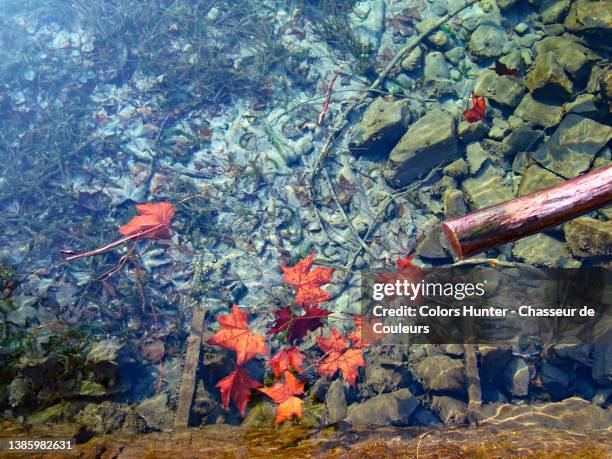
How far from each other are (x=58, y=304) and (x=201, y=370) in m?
2.30

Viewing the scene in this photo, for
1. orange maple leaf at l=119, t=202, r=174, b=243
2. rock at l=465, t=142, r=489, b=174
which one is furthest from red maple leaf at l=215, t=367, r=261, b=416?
rock at l=465, t=142, r=489, b=174

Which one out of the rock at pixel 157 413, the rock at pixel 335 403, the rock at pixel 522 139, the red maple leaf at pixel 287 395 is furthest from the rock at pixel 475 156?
the rock at pixel 157 413

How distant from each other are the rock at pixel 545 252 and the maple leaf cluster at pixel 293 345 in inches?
49.6

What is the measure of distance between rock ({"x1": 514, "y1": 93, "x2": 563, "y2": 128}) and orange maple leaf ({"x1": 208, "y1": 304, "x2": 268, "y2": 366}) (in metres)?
4.36

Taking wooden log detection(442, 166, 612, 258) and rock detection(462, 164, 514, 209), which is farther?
rock detection(462, 164, 514, 209)

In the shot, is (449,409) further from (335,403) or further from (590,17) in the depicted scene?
(590,17)

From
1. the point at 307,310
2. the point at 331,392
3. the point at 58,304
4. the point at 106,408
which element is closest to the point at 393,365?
the point at 331,392

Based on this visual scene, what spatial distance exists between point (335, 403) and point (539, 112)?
14.3 ft

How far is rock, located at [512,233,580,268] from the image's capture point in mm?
4461

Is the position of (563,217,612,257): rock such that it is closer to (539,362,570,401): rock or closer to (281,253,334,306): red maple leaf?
(539,362,570,401): rock

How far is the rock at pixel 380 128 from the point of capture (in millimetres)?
5195

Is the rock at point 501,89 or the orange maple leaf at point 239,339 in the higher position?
the rock at point 501,89

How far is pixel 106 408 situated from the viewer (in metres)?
3.97

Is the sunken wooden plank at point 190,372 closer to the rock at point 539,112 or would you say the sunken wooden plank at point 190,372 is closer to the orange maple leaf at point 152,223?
the orange maple leaf at point 152,223
